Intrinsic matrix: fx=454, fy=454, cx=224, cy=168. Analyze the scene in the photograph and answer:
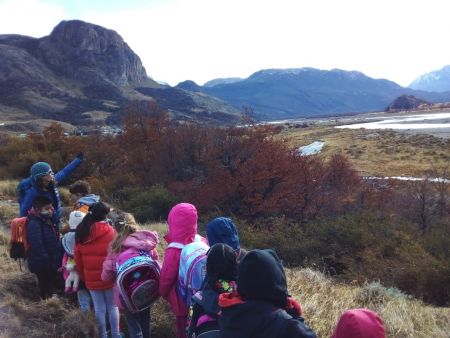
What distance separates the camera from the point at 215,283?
10.4 feet

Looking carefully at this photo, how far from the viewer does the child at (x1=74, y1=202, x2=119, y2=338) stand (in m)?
4.35

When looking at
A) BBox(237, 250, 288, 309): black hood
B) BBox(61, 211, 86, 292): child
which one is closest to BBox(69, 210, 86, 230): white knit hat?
BBox(61, 211, 86, 292): child

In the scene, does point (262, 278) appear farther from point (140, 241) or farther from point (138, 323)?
point (138, 323)

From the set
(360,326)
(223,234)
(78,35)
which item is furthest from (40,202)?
(78,35)

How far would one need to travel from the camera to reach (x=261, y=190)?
19.4 metres

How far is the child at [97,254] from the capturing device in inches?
171

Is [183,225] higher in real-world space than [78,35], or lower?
lower

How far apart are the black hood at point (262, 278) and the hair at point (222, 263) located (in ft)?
1.76

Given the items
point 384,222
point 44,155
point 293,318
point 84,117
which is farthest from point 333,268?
point 84,117

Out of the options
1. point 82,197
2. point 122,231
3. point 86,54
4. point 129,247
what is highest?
point 86,54

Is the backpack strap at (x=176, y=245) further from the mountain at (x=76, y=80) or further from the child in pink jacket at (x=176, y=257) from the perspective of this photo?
the mountain at (x=76, y=80)

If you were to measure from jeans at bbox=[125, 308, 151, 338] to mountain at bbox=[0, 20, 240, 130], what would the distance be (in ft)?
348

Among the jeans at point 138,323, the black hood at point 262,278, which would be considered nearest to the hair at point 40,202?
the jeans at point 138,323

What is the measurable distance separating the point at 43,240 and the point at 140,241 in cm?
143
